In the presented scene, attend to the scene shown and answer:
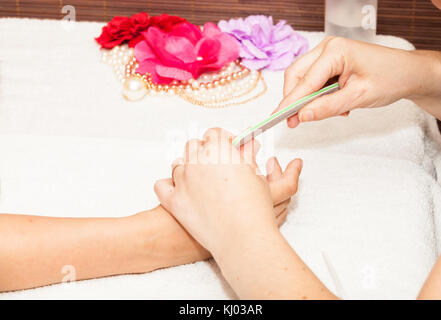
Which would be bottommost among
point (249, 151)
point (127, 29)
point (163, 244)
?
point (163, 244)

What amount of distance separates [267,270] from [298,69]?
1.16 ft

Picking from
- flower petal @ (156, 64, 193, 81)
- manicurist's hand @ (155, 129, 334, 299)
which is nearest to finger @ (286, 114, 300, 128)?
manicurist's hand @ (155, 129, 334, 299)

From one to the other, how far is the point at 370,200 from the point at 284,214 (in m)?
0.13

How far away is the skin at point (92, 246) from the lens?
30.4 inches

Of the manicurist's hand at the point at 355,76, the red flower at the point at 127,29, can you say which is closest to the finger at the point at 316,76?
the manicurist's hand at the point at 355,76

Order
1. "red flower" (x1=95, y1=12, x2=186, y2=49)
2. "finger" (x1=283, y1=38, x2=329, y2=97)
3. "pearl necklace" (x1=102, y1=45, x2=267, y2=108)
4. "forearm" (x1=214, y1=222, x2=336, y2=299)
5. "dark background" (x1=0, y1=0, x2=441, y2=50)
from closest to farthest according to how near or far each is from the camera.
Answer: "forearm" (x1=214, y1=222, x2=336, y2=299) → "finger" (x1=283, y1=38, x2=329, y2=97) → "pearl necklace" (x1=102, y1=45, x2=267, y2=108) → "red flower" (x1=95, y1=12, x2=186, y2=49) → "dark background" (x1=0, y1=0, x2=441, y2=50)

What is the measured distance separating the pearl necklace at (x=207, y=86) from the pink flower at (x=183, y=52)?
1cm

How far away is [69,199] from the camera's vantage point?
0.91 m

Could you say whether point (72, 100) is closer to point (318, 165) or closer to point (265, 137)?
point (265, 137)

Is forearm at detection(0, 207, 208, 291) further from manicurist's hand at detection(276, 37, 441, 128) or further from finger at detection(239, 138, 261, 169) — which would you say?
manicurist's hand at detection(276, 37, 441, 128)

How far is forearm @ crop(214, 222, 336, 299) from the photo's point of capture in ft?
2.15

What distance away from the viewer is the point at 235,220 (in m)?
0.70

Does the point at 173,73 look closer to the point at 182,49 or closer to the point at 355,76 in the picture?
the point at 182,49

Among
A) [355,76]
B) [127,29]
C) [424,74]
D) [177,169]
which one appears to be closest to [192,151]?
[177,169]
